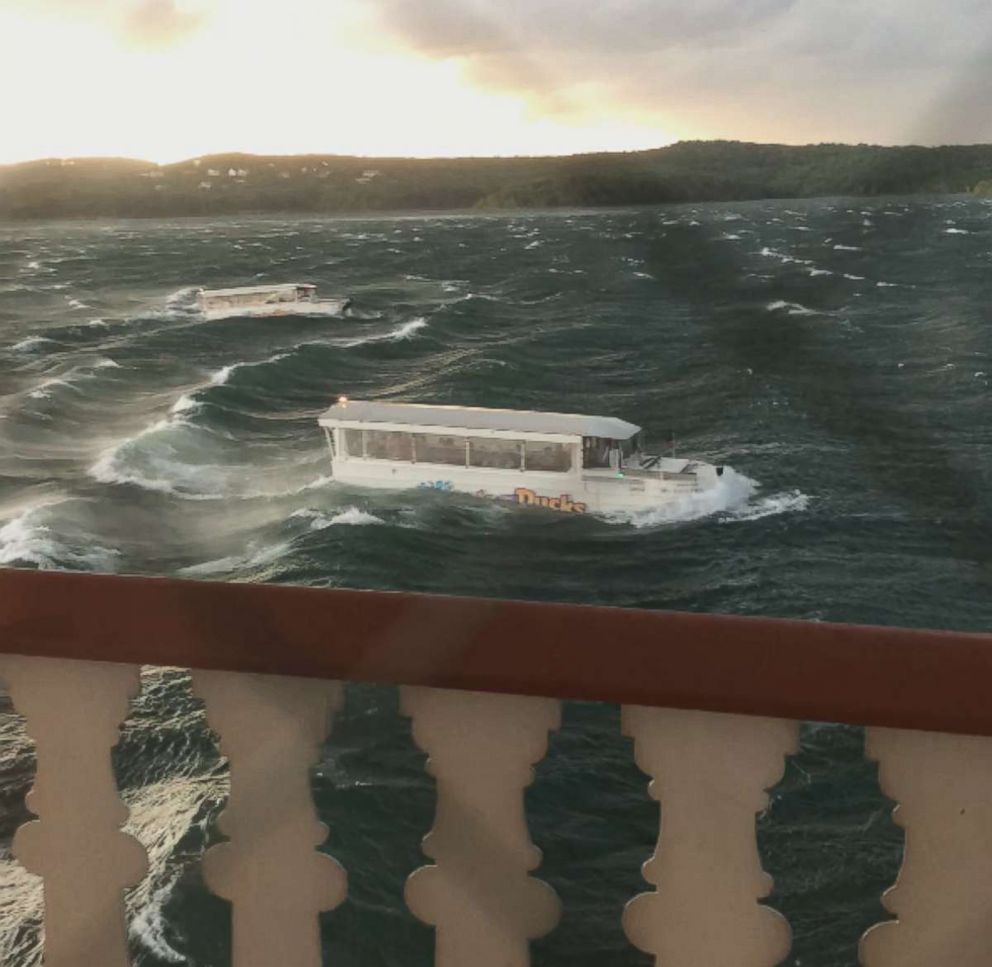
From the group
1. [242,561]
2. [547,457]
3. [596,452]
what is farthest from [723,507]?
[242,561]

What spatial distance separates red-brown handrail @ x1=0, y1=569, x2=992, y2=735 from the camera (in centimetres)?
46

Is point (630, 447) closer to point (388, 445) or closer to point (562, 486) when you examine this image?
point (562, 486)

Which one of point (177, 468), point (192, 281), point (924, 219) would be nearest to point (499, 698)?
point (924, 219)

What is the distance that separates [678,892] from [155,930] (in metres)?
3.55

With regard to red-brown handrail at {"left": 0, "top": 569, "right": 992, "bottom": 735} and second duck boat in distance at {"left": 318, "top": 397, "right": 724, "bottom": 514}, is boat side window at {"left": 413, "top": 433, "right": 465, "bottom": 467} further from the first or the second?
red-brown handrail at {"left": 0, "top": 569, "right": 992, "bottom": 735}

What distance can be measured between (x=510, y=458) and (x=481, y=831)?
9.36m

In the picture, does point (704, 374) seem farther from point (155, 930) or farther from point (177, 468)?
point (155, 930)

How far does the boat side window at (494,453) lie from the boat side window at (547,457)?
97 millimetres

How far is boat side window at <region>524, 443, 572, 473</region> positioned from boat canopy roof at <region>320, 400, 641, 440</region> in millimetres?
259

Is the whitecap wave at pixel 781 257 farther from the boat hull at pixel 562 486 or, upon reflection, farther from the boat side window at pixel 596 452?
the boat hull at pixel 562 486

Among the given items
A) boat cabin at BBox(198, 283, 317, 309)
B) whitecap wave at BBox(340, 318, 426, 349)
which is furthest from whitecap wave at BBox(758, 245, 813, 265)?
boat cabin at BBox(198, 283, 317, 309)

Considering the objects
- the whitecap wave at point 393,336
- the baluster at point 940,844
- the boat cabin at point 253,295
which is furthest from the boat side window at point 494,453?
the baluster at point 940,844

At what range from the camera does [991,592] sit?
8547mm

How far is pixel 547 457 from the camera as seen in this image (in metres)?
9.84
